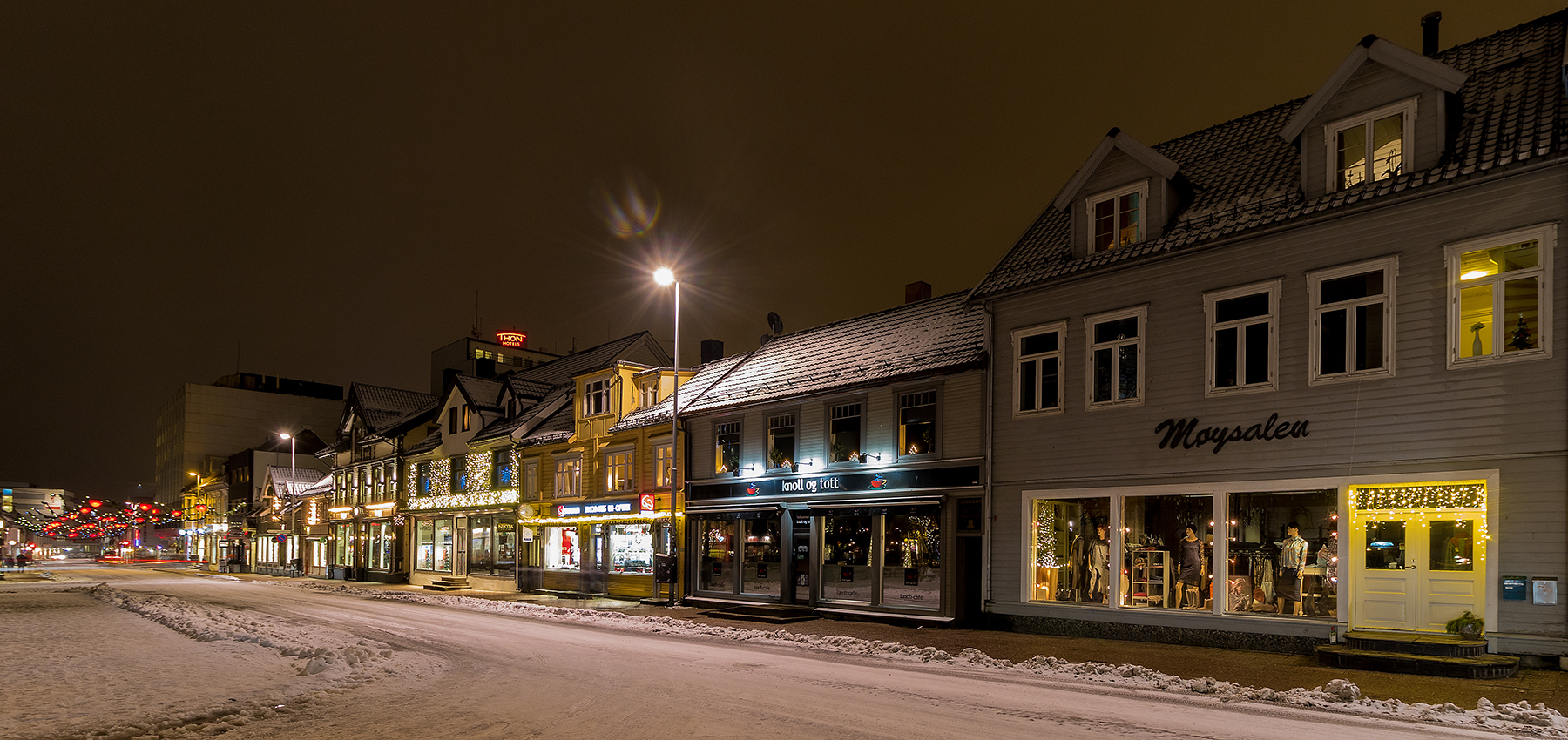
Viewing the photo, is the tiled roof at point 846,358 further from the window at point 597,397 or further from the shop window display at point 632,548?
the shop window display at point 632,548

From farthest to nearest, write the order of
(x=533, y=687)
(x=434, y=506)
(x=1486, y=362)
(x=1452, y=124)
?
(x=434, y=506), (x=1452, y=124), (x=1486, y=362), (x=533, y=687)

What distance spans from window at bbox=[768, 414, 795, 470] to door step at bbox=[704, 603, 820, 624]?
3.81m

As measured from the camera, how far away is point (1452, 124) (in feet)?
52.9

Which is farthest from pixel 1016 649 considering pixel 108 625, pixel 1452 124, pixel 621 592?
pixel 108 625

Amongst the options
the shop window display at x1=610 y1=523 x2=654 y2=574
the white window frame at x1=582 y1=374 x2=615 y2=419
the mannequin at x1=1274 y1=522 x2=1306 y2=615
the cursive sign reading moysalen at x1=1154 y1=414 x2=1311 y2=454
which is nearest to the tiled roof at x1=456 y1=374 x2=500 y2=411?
the white window frame at x1=582 y1=374 x2=615 y2=419

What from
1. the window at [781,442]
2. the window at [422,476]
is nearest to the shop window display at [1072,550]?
the window at [781,442]

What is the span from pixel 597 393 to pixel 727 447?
8.60m

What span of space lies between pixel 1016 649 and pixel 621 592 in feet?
63.4

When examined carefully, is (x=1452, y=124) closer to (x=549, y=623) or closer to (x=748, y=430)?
(x=748, y=430)

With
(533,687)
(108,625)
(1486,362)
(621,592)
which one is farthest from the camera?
(621,592)

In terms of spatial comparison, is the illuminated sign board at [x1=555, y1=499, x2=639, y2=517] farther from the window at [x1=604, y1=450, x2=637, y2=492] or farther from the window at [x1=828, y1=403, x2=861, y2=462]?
the window at [x1=828, y1=403, x2=861, y2=462]

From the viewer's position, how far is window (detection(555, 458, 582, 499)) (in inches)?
1501

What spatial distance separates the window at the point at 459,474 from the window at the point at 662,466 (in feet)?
53.3

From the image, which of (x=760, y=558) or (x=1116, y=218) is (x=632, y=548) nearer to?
(x=760, y=558)
